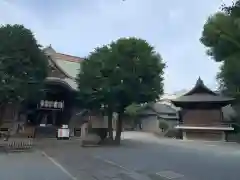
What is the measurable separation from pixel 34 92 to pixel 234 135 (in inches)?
843

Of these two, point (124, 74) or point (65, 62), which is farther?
point (65, 62)

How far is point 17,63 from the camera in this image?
64.3ft

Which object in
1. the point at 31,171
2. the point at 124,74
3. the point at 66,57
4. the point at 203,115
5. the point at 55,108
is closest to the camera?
the point at 31,171

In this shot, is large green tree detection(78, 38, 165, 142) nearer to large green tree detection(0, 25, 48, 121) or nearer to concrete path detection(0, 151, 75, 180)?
large green tree detection(0, 25, 48, 121)

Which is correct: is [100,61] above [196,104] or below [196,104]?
above

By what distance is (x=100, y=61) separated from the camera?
22938 mm

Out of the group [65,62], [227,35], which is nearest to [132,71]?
[227,35]

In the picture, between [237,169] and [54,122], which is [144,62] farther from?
[54,122]

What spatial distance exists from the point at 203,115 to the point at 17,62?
21799mm

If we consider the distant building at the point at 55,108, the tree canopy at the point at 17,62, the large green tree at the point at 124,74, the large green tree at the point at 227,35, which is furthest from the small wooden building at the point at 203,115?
the large green tree at the point at 227,35

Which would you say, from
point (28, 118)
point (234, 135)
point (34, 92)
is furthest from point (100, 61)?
point (234, 135)

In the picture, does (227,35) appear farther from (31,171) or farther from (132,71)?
(132,71)

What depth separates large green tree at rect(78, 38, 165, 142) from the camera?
2200 centimetres

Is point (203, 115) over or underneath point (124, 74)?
underneath
